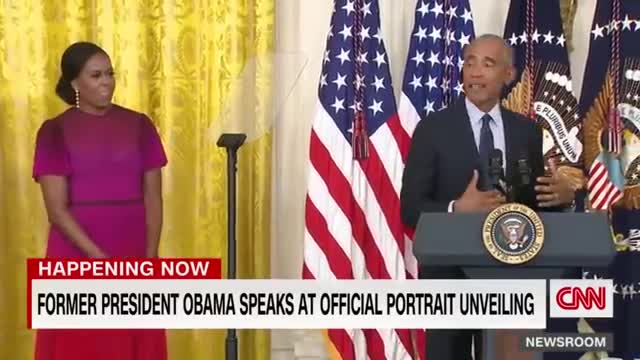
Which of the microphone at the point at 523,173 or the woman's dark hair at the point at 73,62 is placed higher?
the woman's dark hair at the point at 73,62

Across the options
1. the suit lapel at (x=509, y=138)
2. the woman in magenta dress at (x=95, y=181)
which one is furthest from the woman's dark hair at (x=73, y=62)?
the suit lapel at (x=509, y=138)

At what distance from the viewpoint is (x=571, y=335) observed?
239 cm

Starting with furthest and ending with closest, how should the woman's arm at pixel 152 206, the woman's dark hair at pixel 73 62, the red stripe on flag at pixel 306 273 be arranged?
the red stripe on flag at pixel 306 273 < the woman's arm at pixel 152 206 < the woman's dark hair at pixel 73 62

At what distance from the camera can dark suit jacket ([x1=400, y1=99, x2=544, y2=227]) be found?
3.16 meters

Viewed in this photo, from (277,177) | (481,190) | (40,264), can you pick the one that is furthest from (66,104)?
(481,190)

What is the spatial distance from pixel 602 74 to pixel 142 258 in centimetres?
207

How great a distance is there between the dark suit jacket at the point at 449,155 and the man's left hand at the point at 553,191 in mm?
196


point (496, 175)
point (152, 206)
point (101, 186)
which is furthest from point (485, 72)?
point (101, 186)

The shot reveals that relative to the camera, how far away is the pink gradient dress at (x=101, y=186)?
3.34m

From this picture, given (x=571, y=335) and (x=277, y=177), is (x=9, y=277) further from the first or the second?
(x=571, y=335)

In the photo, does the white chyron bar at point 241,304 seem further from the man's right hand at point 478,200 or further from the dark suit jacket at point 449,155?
the dark suit jacket at point 449,155

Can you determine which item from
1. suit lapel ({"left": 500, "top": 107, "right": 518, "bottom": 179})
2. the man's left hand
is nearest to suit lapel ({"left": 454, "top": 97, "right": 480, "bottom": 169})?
suit lapel ({"left": 500, "top": 107, "right": 518, "bottom": 179})

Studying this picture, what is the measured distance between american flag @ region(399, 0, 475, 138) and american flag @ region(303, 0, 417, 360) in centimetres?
10

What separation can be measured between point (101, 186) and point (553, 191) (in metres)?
1.55
